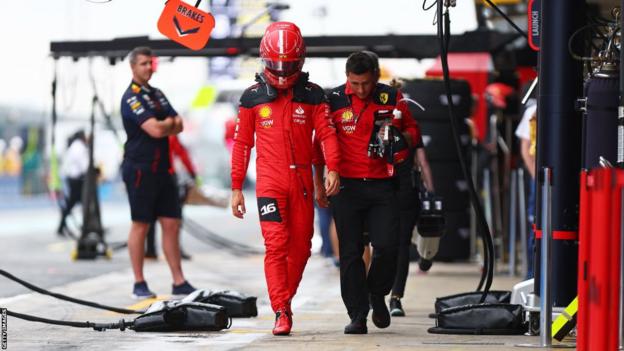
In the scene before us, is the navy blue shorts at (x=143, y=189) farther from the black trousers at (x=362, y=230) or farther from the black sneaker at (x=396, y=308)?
the black trousers at (x=362, y=230)

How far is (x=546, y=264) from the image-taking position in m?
7.89

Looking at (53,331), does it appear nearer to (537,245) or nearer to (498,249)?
(537,245)

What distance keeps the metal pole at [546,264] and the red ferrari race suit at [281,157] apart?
5.12ft

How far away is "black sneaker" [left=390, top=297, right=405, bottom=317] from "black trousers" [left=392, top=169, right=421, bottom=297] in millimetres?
59

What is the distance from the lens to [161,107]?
12.0 metres

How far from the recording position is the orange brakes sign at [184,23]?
31.3ft

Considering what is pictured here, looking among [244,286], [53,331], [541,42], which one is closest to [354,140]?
[541,42]

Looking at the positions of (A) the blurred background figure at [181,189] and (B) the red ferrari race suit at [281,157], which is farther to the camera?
(A) the blurred background figure at [181,189]

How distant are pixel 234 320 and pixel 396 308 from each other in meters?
1.40

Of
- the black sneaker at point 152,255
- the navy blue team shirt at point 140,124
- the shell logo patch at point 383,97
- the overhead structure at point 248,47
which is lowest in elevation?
the black sneaker at point 152,255

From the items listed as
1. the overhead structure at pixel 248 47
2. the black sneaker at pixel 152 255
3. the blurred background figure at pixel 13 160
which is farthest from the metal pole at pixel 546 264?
the blurred background figure at pixel 13 160

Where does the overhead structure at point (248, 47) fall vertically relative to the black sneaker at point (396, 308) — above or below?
above

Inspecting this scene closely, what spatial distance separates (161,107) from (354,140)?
3.22 m

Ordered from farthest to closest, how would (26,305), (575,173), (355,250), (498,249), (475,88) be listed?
(475,88), (498,249), (26,305), (355,250), (575,173)
